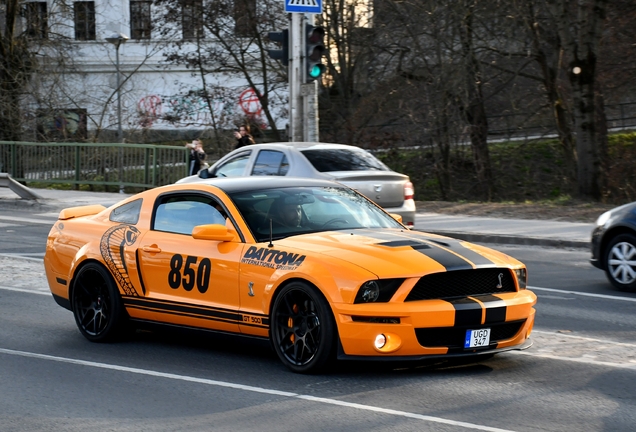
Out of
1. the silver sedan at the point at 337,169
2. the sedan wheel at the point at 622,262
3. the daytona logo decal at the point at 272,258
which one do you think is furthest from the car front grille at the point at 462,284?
the silver sedan at the point at 337,169

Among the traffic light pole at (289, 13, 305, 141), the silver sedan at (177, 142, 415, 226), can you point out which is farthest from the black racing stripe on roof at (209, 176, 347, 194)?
the traffic light pole at (289, 13, 305, 141)

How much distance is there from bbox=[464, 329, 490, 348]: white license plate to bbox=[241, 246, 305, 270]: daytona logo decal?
1283 millimetres

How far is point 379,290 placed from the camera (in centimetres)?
702

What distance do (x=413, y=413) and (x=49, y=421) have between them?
7.34 feet

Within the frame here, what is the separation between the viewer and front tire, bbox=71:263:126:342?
8.77 metres

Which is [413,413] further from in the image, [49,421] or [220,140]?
[220,140]

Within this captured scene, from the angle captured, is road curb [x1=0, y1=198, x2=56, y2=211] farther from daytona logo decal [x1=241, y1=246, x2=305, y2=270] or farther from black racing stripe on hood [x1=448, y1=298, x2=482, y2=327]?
black racing stripe on hood [x1=448, y1=298, x2=482, y2=327]

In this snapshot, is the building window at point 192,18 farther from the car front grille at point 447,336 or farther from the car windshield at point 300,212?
the car front grille at point 447,336

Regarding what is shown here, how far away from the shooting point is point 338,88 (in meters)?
32.3

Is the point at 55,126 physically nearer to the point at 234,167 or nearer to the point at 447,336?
the point at 234,167

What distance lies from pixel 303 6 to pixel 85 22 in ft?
86.8

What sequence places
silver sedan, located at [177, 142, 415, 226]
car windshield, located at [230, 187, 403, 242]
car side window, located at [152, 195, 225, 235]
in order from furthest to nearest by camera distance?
silver sedan, located at [177, 142, 415, 226], car side window, located at [152, 195, 225, 235], car windshield, located at [230, 187, 403, 242]

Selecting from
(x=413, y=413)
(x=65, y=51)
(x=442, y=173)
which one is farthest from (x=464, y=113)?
(x=413, y=413)

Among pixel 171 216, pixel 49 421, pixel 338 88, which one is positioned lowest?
pixel 49 421
